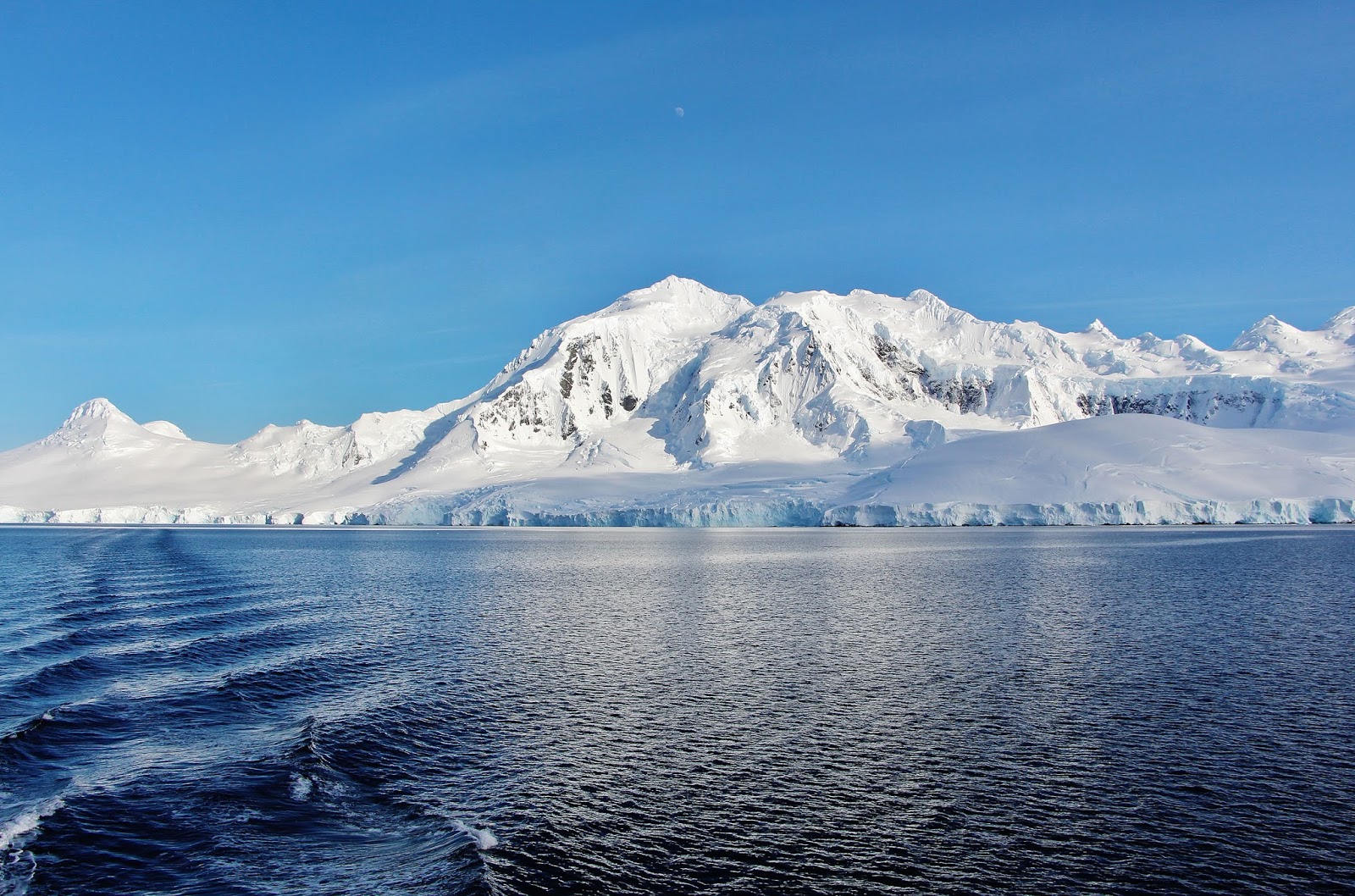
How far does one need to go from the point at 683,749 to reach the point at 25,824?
45.4ft

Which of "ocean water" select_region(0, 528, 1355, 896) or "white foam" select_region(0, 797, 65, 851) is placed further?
"white foam" select_region(0, 797, 65, 851)

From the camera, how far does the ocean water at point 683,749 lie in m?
15.9

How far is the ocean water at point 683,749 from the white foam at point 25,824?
0.36 feet

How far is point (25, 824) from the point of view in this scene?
57.2ft

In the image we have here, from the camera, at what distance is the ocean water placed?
15.9 metres

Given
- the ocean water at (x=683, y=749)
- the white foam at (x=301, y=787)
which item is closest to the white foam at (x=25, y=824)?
the ocean water at (x=683, y=749)

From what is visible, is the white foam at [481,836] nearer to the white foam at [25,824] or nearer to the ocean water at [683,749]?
the ocean water at [683,749]

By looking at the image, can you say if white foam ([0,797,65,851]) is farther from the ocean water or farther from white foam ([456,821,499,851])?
white foam ([456,821,499,851])

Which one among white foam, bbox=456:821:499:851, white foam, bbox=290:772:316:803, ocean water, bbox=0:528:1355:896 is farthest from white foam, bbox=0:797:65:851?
white foam, bbox=456:821:499:851

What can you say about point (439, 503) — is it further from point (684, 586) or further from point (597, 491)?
Result: point (684, 586)

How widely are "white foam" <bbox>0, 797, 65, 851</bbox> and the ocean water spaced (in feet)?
0.36

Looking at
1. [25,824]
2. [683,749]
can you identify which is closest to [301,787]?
[25,824]

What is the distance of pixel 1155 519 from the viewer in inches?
4870

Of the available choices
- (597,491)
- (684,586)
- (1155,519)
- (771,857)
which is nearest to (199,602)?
(684,586)
